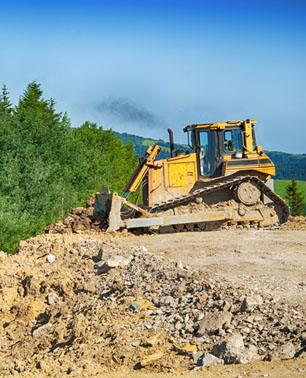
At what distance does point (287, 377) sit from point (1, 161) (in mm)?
25441

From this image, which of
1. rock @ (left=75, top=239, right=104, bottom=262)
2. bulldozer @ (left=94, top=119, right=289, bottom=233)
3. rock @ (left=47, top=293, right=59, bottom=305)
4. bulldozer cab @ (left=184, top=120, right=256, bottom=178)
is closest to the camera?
rock @ (left=47, top=293, right=59, bottom=305)

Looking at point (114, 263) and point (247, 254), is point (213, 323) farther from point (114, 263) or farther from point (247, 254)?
point (247, 254)

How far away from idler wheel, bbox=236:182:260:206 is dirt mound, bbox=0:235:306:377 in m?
5.39

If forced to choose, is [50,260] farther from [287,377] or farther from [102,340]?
[287,377]

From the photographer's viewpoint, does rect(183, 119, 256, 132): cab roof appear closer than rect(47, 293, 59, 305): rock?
No

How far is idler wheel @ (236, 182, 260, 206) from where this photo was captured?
16611mm

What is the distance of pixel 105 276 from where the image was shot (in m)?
10.9

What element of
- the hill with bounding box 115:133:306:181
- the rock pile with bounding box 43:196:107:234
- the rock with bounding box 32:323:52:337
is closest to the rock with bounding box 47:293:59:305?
the rock with bounding box 32:323:52:337

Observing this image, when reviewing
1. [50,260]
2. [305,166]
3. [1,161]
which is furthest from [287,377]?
[305,166]

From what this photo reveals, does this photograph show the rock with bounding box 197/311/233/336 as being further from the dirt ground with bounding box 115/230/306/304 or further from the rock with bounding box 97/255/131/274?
the rock with bounding box 97/255/131/274

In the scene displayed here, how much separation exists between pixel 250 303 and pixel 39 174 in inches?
905

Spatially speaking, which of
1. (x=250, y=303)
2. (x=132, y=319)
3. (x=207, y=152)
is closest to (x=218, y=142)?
(x=207, y=152)

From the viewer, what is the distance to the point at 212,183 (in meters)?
16.9

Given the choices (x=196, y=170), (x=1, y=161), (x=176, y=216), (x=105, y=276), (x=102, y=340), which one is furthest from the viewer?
(x=1, y=161)
